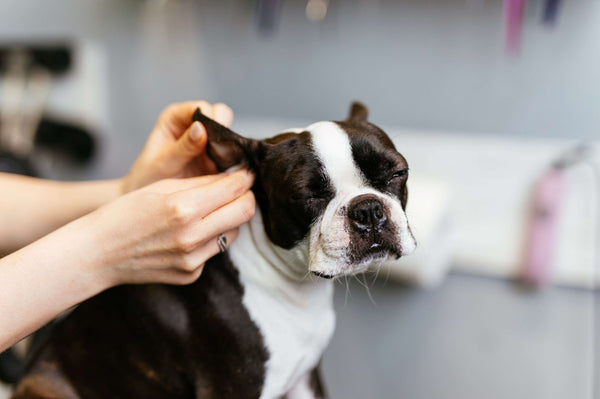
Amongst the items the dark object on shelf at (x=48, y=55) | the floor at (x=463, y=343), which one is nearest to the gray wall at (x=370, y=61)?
the dark object on shelf at (x=48, y=55)

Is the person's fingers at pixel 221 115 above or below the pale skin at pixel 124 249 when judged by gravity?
above

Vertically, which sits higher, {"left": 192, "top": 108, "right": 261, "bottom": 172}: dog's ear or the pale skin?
{"left": 192, "top": 108, "right": 261, "bottom": 172}: dog's ear

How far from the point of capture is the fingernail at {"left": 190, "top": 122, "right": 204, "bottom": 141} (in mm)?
631

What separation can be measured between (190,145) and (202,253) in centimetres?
15

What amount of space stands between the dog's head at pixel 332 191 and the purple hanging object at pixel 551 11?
0.59 m

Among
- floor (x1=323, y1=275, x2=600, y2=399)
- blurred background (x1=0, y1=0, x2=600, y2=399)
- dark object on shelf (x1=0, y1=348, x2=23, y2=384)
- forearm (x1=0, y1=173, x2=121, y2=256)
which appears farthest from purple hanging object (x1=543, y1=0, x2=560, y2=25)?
dark object on shelf (x1=0, y1=348, x2=23, y2=384)

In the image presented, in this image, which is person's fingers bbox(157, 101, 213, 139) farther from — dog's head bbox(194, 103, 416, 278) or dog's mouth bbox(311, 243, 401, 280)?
dog's mouth bbox(311, 243, 401, 280)

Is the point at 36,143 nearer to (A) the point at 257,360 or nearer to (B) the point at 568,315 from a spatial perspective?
(A) the point at 257,360

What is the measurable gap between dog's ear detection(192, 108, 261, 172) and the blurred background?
1.04 feet

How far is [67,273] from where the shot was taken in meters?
0.57

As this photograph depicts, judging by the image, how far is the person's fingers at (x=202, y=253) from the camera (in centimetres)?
57

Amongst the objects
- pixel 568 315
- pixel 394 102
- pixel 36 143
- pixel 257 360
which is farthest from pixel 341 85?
pixel 36 143

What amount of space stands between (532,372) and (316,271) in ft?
1.75

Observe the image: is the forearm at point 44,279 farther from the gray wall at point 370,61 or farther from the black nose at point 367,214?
A: the gray wall at point 370,61
